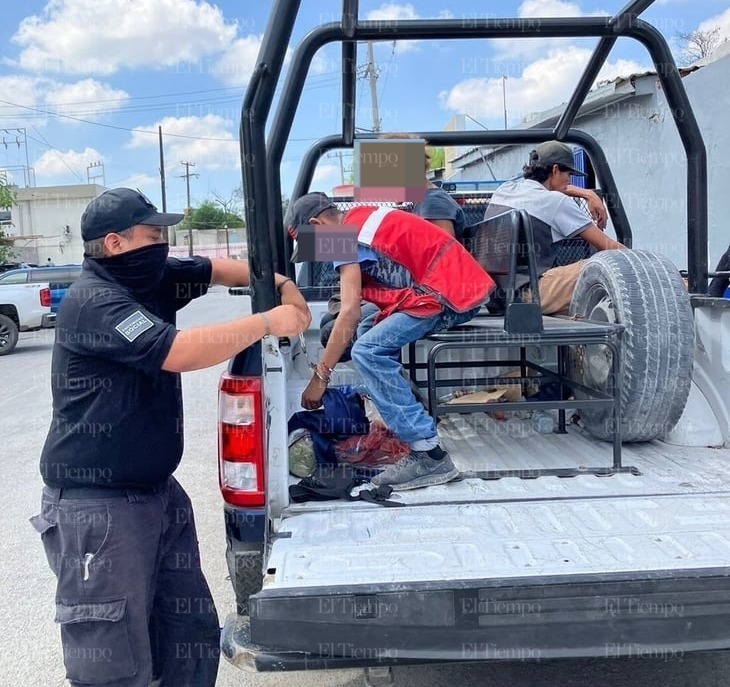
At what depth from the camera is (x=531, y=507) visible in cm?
258

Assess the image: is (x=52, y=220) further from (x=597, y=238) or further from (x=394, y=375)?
(x=394, y=375)

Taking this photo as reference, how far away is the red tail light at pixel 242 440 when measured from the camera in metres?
2.51

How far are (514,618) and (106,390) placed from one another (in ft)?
4.50

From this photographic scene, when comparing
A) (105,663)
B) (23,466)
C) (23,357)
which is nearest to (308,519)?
(105,663)

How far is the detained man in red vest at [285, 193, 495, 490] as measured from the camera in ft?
→ 9.61

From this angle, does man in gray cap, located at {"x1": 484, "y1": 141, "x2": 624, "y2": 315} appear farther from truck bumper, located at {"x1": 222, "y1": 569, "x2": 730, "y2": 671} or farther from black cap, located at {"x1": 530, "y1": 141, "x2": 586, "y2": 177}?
truck bumper, located at {"x1": 222, "y1": 569, "x2": 730, "y2": 671}

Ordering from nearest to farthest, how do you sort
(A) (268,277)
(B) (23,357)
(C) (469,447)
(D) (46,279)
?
(A) (268,277) → (C) (469,447) → (B) (23,357) → (D) (46,279)

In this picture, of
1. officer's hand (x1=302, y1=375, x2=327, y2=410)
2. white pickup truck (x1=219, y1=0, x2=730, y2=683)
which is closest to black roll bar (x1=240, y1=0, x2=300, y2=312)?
white pickup truck (x1=219, y1=0, x2=730, y2=683)

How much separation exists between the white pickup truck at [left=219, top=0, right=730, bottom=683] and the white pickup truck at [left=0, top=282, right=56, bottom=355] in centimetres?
1209

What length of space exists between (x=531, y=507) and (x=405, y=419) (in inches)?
23.7

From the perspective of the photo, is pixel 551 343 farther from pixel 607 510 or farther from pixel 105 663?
pixel 105 663

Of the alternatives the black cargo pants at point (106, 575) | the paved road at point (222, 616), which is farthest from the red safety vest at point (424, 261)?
the paved road at point (222, 616)

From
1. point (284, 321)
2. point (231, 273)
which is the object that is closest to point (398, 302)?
point (231, 273)

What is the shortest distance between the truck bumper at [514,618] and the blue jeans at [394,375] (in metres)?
0.98
